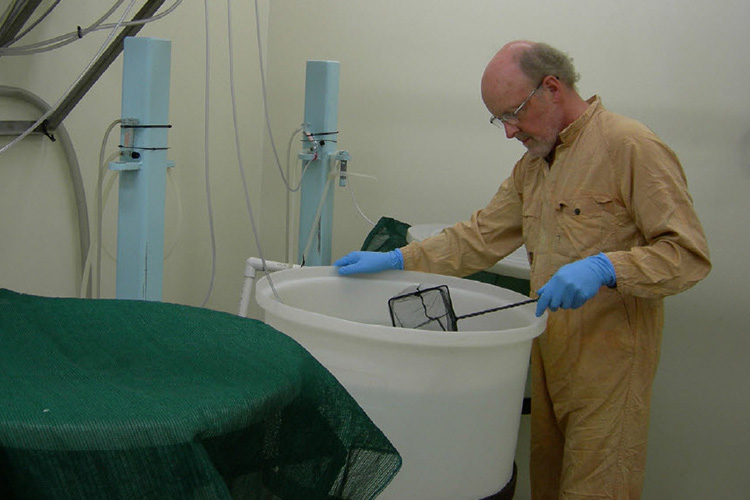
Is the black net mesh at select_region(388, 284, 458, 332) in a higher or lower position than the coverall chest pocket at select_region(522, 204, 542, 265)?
lower

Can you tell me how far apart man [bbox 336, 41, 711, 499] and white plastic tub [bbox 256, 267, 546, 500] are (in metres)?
0.21

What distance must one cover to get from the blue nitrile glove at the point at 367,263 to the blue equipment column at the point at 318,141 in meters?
0.34

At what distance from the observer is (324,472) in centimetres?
68

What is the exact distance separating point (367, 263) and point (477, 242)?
0.30 m

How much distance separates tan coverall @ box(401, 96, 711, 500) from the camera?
1431 mm

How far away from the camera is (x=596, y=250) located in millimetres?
1536

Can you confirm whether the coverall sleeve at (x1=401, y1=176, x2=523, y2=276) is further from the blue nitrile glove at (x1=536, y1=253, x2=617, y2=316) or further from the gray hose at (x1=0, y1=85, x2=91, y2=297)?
the gray hose at (x1=0, y1=85, x2=91, y2=297)

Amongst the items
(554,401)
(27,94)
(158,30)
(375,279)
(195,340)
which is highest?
(158,30)

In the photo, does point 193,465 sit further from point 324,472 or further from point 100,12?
point 100,12

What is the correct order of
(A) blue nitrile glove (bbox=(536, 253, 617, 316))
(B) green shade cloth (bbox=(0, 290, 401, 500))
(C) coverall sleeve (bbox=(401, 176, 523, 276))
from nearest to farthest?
(B) green shade cloth (bbox=(0, 290, 401, 500)) → (A) blue nitrile glove (bbox=(536, 253, 617, 316)) → (C) coverall sleeve (bbox=(401, 176, 523, 276))

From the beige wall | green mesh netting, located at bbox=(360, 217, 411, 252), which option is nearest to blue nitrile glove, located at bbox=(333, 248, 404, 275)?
green mesh netting, located at bbox=(360, 217, 411, 252)

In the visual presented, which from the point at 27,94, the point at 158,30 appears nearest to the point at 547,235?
the point at 27,94

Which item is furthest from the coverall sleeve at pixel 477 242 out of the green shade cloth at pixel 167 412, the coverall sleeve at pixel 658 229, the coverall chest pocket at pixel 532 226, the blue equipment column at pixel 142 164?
the green shade cloth at pixel 167 412

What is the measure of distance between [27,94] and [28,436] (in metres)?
1.42
